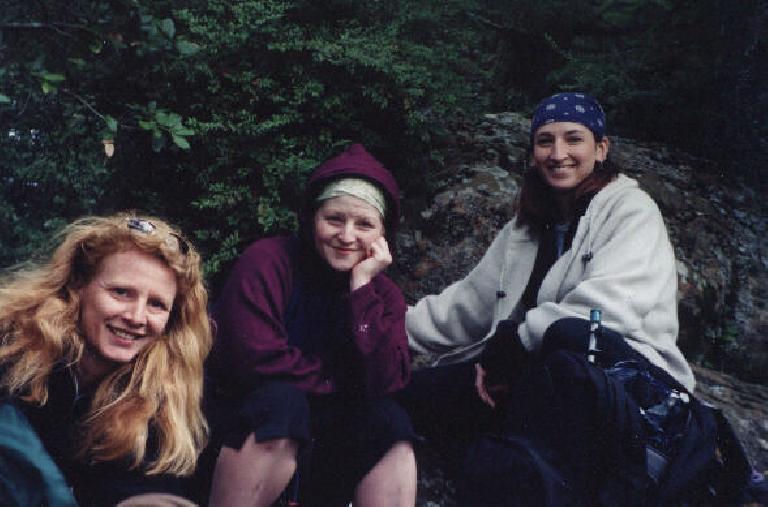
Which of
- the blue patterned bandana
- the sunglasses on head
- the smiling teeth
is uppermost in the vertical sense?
the blue patterned bandana

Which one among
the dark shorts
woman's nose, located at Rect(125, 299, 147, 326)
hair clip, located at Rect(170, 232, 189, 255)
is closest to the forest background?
hair clip, located at Rect(170, 232, 189, 255)

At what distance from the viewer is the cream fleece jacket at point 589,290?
2908mm

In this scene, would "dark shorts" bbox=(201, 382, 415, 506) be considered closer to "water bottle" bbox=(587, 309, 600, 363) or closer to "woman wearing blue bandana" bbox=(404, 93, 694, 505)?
"woman wearing blue bandana" bbox=(404, 93, 694, 505)

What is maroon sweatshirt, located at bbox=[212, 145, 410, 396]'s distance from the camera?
2.69 meters

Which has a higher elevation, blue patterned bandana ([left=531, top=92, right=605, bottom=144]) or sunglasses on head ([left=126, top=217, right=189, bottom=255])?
blue patterned bandana ([left=531, top=92, right=605, bottom=144])

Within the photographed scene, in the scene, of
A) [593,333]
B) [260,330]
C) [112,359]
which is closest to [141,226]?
[112,359]

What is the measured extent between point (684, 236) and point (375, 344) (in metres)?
3.14

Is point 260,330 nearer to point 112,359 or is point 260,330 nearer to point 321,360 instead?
point 321,360

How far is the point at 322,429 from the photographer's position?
2.78 meters

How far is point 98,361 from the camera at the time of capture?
2439mm

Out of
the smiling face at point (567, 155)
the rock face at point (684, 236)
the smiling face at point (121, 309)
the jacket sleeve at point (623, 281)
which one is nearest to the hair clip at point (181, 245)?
the smiling face at point (121, 309)

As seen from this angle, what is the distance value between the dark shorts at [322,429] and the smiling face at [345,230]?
588 mm

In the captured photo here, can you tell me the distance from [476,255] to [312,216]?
1892mm

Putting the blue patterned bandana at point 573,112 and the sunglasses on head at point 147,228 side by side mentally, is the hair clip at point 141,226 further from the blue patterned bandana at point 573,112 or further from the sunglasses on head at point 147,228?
the blue patterned bandana at point 573,112
